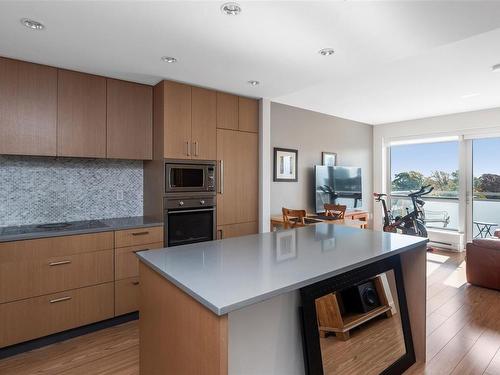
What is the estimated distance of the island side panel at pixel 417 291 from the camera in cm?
202

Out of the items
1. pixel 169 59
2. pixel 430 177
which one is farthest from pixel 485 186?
pixel 169 59

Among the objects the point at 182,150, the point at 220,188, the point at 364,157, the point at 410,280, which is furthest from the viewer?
the point at 364,157

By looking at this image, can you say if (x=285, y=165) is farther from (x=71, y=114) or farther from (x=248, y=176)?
(x=71, y=114)

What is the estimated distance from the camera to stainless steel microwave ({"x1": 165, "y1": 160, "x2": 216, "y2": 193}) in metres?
2.97

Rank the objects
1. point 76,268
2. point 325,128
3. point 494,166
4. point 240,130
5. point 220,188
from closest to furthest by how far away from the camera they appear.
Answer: point 76,268, point 220,188, point 240,130, point 494,166, point 325,128

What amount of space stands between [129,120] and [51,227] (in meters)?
1.24

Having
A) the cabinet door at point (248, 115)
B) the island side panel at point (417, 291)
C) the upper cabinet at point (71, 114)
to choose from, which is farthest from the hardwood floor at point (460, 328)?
the upper cabinet at point (71, 114)

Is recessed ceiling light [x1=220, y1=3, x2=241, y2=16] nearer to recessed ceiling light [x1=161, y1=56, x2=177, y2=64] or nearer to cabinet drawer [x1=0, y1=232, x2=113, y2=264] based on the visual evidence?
recessed ceiling light [x1=161, y1=56, x2=177, y2=64]

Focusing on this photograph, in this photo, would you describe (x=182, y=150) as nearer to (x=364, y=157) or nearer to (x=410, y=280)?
(x=410, y=280)

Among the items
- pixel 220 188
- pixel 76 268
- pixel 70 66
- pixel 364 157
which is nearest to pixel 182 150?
pixel 220 188

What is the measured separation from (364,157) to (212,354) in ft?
19.1

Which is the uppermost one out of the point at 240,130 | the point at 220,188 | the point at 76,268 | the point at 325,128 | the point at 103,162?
the point at 325,128

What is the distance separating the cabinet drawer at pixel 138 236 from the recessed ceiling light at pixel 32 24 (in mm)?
1639

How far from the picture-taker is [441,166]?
5.54 meters
